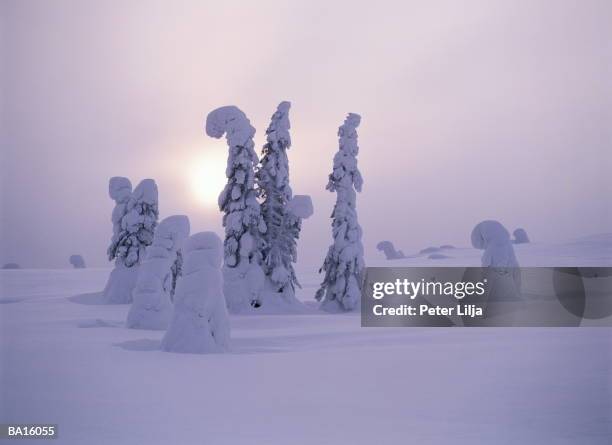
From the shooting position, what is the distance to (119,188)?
31.6 meters

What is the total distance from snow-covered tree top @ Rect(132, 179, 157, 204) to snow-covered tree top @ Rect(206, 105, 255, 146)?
4.13 metres

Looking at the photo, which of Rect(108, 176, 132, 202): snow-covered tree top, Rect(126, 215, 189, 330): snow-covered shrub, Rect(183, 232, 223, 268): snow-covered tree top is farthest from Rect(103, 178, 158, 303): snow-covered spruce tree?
Rect(183, 232, 223, 268): snow-covered tree top

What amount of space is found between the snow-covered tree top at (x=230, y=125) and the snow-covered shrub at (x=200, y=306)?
49.2 feet

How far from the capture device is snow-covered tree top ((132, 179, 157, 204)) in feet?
95.9

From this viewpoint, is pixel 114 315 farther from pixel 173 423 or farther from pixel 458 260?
pixel 458 260

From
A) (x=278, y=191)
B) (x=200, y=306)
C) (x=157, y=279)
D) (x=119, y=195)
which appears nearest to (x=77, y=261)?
(x=119, y=195)

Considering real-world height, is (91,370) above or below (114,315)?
above

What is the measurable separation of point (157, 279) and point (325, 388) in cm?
1088

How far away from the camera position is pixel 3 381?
9.44m

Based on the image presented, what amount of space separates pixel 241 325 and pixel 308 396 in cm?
1283

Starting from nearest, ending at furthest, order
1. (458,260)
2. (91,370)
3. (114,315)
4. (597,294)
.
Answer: (91,370) < (597,294) < (114,315) < (458,260)

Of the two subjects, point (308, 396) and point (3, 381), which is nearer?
point (308, 396)

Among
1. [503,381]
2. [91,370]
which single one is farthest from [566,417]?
[91,370]

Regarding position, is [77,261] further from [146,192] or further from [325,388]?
[325,388]
